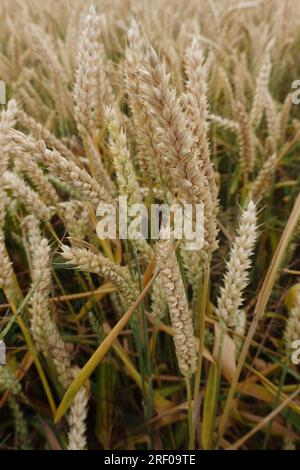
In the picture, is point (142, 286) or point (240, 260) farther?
point (142, 286)

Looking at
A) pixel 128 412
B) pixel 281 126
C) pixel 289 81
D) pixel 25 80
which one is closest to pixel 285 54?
pixel 289 81

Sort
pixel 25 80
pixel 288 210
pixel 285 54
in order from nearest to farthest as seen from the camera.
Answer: pixel 288 210
pixel 25 80
pixel 285 54

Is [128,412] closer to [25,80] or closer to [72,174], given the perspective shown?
[72,174]

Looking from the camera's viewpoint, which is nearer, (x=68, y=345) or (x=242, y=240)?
(x=242, y=240)

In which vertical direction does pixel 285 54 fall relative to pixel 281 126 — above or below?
above

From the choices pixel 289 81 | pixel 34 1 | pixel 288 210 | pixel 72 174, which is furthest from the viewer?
pixel 34 1

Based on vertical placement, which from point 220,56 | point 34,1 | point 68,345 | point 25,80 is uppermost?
point 34,1

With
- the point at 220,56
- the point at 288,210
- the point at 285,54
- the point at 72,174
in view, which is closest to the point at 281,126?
the point at 288,210

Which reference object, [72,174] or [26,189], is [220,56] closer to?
[26,189]

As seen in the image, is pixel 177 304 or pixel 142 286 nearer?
pixel 177 304
